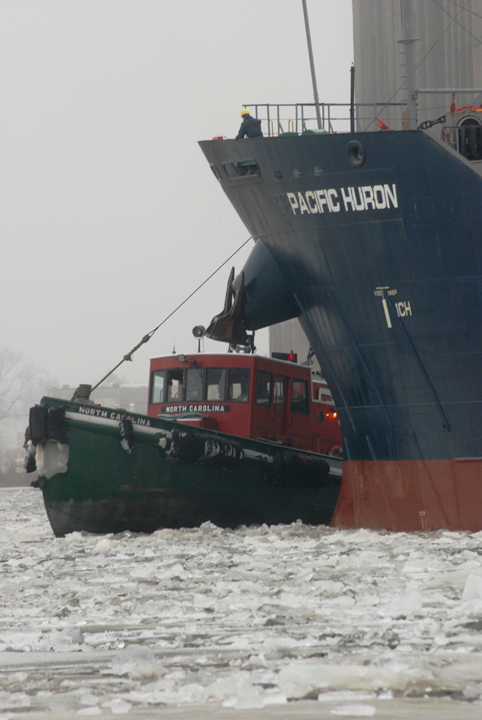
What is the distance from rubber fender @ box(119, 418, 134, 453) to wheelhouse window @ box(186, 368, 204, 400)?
88.1 inches

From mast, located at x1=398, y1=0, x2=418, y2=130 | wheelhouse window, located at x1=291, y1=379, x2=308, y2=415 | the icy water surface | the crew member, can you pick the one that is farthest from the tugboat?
mast, located at x1=398, y1=0, x2=418, y2=130

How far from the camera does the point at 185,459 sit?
440 inches

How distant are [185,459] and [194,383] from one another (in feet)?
7.33

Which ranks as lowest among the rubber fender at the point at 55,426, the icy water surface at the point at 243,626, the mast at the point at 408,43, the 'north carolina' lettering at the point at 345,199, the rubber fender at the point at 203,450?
the icy water surface at the point at 243,626

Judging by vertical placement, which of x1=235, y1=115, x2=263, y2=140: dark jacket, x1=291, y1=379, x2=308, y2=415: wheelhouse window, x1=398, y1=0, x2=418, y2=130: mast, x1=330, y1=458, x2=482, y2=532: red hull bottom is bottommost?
x1=330, y1=458, x2=482, y2=532: red hull bottom

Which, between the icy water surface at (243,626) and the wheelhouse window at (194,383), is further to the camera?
the wheelhouse window at (194,383)

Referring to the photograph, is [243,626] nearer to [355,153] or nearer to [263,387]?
[355,153]

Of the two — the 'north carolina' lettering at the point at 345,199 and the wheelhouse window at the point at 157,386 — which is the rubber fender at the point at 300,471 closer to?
the wheelhouse window at the point at 157,386

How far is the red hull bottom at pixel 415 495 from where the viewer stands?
989 cm

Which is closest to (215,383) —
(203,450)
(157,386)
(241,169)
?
(157,386)

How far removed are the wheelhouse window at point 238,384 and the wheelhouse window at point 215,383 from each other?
0.12 meters

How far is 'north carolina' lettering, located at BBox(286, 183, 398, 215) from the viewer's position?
10.2 metres

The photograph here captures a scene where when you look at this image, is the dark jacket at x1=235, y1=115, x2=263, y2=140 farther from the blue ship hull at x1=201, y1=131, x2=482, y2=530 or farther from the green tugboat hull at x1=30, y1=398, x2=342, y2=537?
the green tugboat hull at x1=30, y1=398, x2=342, y2=537

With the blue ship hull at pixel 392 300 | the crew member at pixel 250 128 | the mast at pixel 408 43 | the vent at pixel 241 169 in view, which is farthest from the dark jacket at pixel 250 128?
the mast at pixel 408 43
